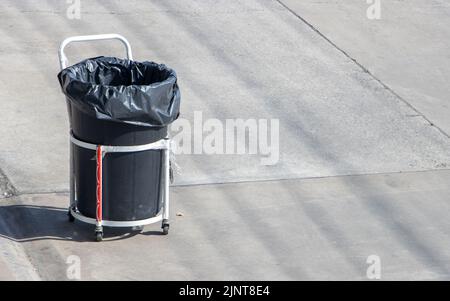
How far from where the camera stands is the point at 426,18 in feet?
43.8

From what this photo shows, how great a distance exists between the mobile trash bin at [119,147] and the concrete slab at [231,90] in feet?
3.45

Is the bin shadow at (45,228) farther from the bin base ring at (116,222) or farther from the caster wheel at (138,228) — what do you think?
the bin base ring at (116,222)

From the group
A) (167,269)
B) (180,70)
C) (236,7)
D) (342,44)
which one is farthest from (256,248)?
(236,7)

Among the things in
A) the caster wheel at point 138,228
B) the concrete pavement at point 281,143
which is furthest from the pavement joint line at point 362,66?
the caster wheel at point 138,228

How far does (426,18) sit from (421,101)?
2.68 metres

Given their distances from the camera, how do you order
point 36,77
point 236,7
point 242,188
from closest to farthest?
point 242,188
point 36,77
point 236,7

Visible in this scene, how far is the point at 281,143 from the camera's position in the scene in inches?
385

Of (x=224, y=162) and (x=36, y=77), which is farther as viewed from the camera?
(x=36, y=77)

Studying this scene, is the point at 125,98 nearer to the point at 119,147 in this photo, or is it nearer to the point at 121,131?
the point at 121,131

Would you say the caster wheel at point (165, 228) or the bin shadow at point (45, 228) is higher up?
the caster wheel at point (165, 228)

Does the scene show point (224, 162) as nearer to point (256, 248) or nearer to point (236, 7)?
point (256, 248)

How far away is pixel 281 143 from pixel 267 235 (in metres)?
1.77

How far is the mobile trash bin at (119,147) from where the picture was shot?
748cm

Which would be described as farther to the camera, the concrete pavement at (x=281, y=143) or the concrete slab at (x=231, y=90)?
the concrete slab at (x=231, y=90)
